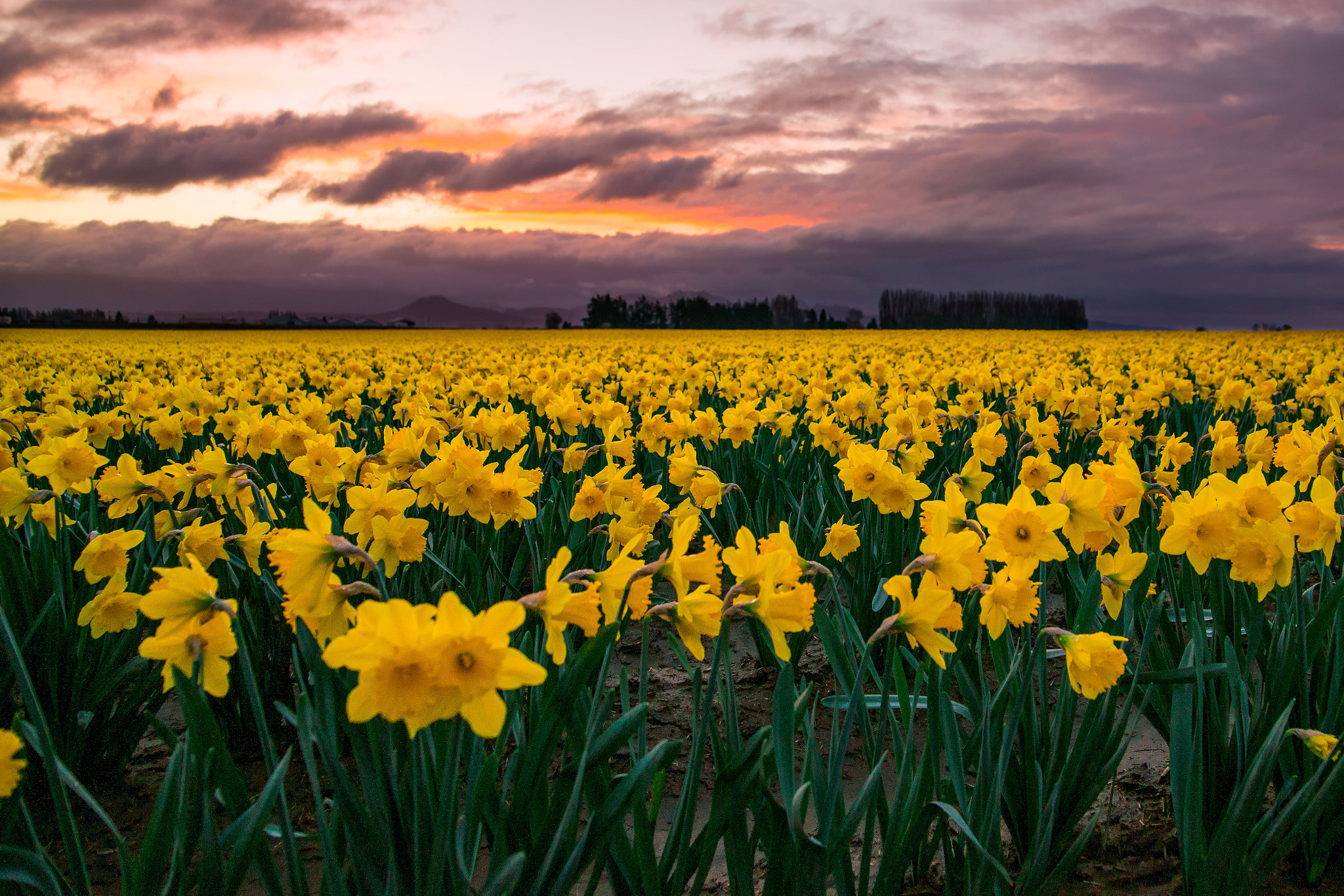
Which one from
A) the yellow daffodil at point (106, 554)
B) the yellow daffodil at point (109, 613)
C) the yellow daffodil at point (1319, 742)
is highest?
the yellow daffodil at point (106, 554)

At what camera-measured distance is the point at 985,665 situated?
347 centimetres

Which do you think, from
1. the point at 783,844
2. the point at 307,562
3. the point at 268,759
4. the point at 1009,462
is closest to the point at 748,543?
the point at 783,844

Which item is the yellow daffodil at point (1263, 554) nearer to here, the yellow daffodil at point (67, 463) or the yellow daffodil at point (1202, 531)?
the yellow daffodil at point (1202, 531)

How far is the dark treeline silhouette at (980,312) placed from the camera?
8888cm

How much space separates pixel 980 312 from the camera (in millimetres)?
93125

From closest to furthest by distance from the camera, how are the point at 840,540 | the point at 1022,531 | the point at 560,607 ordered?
the point at 560,607 → the point at 1022,531 → the point at 840,540

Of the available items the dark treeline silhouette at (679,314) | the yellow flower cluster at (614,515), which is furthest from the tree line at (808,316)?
the yellow flower cluster at (614,515)

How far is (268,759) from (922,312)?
101752mm

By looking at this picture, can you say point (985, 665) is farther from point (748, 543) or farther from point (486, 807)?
point (486, 807)

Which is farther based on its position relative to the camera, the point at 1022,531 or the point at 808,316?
the point at 808,316

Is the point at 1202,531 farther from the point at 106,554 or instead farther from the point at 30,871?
the point at 106,554

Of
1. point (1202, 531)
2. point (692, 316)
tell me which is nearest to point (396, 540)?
point (1202, 531)

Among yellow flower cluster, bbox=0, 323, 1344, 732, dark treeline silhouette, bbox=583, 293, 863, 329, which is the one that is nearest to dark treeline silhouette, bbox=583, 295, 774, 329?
dark treeline silhouette, bbox=583, 293, 863, 329

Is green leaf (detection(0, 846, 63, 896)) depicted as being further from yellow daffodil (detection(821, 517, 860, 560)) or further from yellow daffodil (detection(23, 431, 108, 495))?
yellow daffodil (detection(821, 517, 860, 560))
